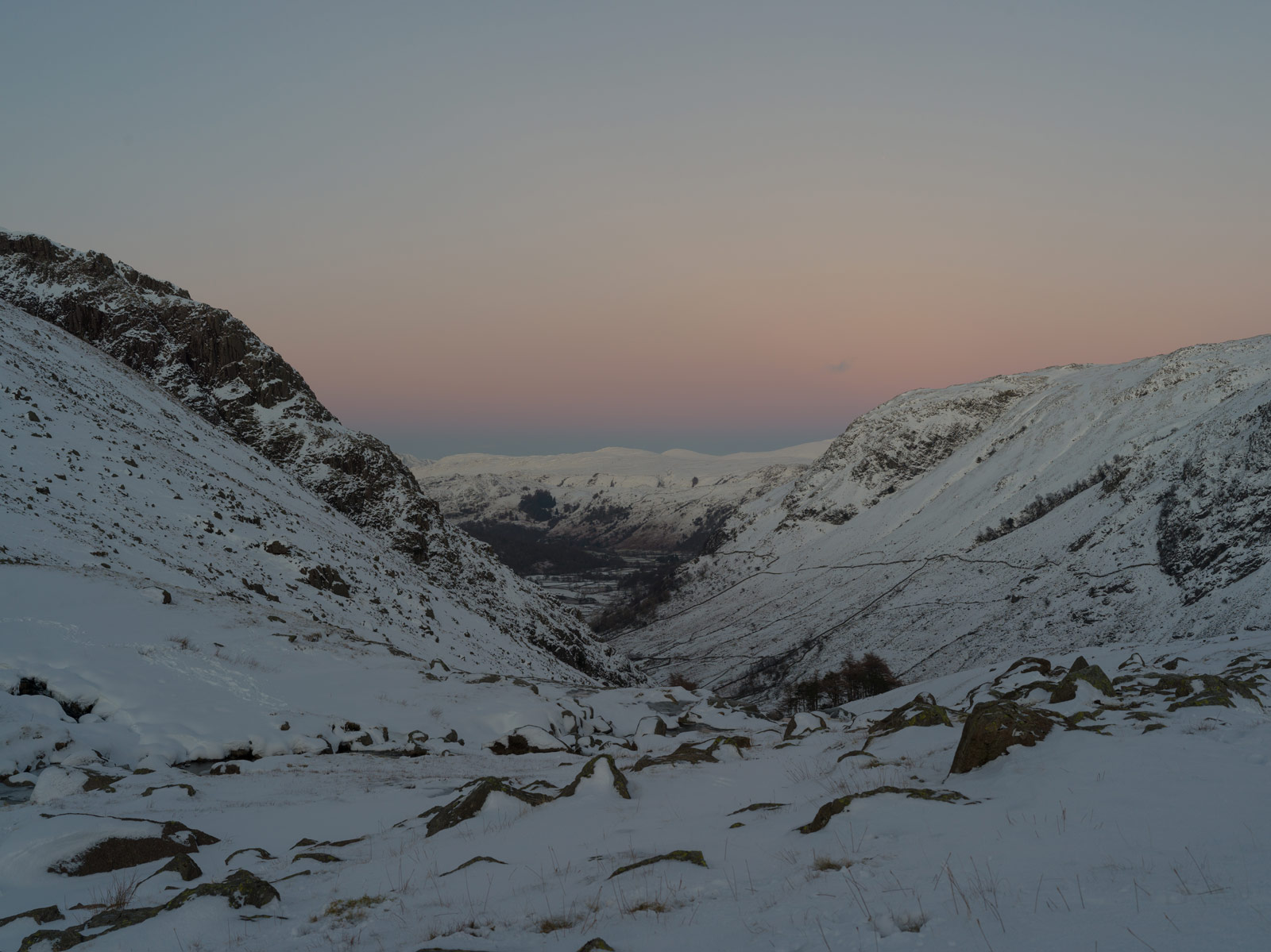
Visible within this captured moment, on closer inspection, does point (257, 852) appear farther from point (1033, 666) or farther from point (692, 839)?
point (1033, 666)

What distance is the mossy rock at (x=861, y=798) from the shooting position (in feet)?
26.0

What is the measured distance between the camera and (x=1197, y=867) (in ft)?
17.7

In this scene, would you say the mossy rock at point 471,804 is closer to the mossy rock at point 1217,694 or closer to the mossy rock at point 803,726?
the mossy rock at point 803,726

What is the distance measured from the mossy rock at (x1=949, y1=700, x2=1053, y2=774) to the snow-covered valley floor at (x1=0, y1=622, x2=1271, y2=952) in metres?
0.21

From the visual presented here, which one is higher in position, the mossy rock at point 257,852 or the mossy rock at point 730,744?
the mossy rock at point 257,852

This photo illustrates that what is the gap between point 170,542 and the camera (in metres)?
31.6

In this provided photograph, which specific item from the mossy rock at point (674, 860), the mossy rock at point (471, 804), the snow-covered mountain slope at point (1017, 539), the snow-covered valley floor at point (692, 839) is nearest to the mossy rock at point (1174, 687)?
the snow-covered valley floor at point (692, 839)

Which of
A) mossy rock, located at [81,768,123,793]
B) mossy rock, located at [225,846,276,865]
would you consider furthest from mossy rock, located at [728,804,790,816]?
mossy rock, located at [81,768,123,793]

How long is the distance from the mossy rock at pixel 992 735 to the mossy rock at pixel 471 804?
6.62m

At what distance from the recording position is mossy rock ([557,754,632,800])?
36.3ft

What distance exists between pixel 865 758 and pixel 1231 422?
11929 cm

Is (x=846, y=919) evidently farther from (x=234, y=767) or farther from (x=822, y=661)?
(x=822, y=661)

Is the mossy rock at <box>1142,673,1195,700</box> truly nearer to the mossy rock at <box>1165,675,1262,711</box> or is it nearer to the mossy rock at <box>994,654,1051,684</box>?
the mossy rock at <box>1165,675,1262,711</box>

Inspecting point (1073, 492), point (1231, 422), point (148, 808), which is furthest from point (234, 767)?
point (1073, 492)
